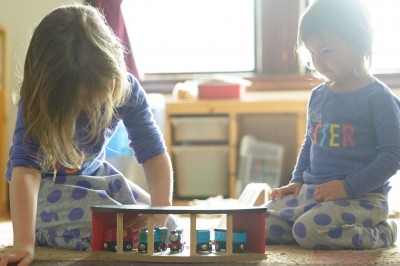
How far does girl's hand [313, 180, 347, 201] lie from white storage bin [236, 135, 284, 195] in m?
1.33

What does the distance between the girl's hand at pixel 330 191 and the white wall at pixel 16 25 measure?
1.59 m

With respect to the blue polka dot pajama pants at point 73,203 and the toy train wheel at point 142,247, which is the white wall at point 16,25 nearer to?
the blue polka dot pajama pants at point 73,203

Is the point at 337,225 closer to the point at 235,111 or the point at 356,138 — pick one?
the point at 356,138

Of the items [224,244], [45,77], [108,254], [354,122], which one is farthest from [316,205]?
[45,77]

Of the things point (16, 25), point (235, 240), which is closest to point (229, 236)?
point (235, 240)

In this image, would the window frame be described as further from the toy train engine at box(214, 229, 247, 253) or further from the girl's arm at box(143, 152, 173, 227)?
the toy train engine at box(214, 229, 247, 253)

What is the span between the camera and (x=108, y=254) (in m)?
1.04

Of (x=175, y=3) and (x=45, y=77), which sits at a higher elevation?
(x=175, y=3)

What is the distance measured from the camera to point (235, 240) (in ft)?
3.38

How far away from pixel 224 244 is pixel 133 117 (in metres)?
0.32

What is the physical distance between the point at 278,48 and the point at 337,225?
1675 mm

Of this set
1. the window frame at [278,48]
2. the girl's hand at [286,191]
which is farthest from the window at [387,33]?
the girl's hand at [286,191]

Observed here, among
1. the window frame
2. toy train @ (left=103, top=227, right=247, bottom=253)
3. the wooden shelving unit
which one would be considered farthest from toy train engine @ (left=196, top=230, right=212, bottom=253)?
the window frame

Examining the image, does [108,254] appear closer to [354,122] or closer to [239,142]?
[354,122]
